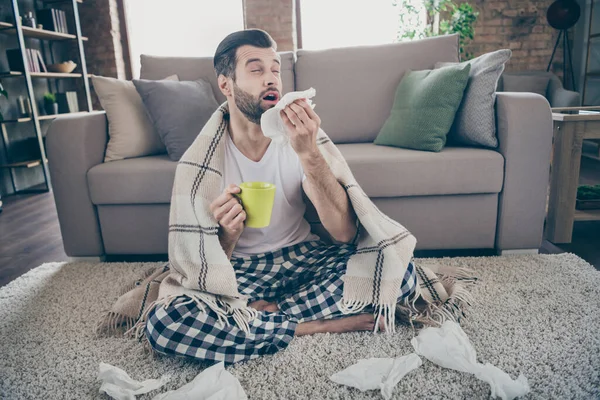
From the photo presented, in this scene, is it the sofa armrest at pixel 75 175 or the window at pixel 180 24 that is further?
the window at pixel 180 24

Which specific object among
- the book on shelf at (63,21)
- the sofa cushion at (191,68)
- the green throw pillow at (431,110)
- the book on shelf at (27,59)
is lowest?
the green throw pillow at (431,110)

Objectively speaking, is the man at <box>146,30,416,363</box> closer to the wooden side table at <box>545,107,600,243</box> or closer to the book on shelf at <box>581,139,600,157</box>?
the wooden side table at <box>545,107,600,243</box>

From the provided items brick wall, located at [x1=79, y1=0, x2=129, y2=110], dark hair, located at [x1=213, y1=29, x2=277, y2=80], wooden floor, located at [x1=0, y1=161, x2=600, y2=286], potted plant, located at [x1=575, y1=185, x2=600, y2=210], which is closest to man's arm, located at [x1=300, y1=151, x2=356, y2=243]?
dark hair, located at [x1=213, y1=29, x2=277, y2=80]

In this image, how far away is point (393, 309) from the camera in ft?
4.13

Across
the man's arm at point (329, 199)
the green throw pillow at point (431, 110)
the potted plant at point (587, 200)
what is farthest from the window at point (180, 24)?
the man's arm at point (329, 199)

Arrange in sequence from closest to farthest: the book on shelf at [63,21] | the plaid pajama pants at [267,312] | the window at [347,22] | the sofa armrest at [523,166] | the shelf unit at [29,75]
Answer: the plaid pajama pants at [267,312]
the sofa armrest at [523,166]
the shelf unit at [29,75]
the book on shelf at [63,21]
the window at [347,22]

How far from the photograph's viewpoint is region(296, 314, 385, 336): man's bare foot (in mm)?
1296

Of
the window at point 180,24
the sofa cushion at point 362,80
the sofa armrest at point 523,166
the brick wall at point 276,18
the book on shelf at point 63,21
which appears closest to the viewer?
the sofa armrest at point 523,166

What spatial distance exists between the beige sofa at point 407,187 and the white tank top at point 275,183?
50 cm

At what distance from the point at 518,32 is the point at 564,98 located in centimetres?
130

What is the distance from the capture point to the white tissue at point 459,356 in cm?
100

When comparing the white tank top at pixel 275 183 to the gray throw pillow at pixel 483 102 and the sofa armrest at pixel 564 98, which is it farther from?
the sofa armrest at pixel 564 98

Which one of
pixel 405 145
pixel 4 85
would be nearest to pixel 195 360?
pixel 405 145

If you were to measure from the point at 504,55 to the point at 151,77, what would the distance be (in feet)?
5.71
